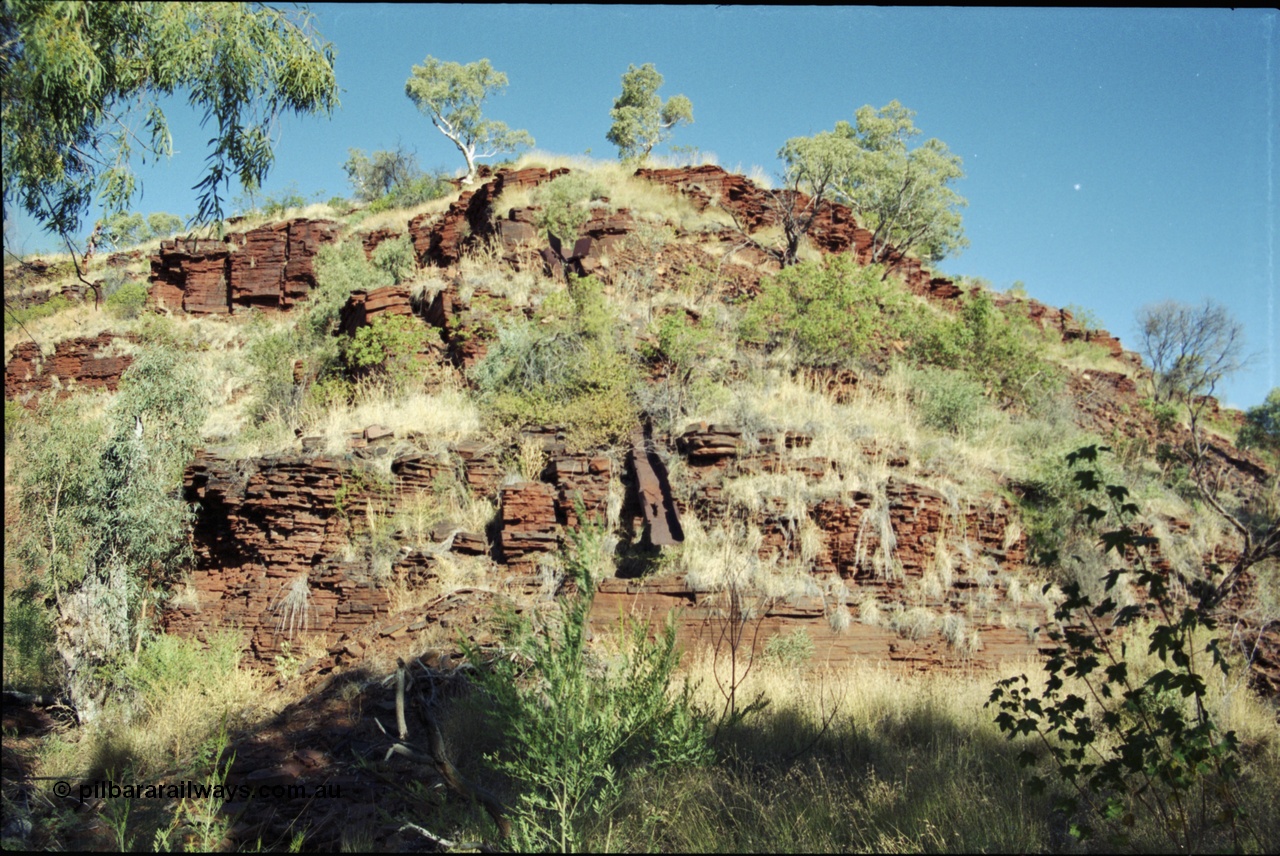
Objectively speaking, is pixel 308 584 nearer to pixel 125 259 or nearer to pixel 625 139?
pixel 125 259

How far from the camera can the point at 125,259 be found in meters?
34.5

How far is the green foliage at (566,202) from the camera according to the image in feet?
64.0

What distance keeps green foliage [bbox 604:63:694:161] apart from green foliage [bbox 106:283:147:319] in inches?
785

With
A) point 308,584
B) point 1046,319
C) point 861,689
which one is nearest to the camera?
point 861,689

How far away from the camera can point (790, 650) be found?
9992 millimetres

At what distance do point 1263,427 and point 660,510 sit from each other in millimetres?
20591

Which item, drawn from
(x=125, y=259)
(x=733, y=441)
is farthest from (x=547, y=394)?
(x=125, y=259)

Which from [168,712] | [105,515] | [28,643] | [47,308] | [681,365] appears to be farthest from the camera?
[47,308]

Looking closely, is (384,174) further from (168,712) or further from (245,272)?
(168,712)

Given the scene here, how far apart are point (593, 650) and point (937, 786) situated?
4.20 metres

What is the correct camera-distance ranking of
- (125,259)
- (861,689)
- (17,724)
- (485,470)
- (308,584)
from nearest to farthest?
(861,689), (17,724), (308,584), (485,470), (125,259)

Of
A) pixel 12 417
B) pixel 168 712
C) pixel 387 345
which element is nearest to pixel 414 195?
pixel 12 417

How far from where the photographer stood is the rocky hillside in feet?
35.2

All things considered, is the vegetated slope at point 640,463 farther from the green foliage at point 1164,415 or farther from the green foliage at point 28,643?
the green foliage at point 28,643
